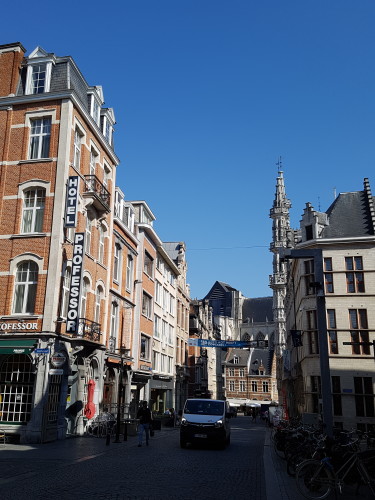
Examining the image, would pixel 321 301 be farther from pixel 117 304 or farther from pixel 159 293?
pixel 159 293

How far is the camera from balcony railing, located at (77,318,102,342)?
A: 2242 cm

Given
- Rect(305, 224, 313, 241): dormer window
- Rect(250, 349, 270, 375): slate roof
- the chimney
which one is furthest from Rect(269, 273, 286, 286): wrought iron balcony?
the chimney

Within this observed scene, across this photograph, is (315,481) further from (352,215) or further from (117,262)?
(352,215)

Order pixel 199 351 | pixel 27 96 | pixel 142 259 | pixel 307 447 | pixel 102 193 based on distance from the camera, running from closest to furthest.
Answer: pixel 307 447
pixel 27 96
pixel 102 193
pixel 142 259
pixel 199 351

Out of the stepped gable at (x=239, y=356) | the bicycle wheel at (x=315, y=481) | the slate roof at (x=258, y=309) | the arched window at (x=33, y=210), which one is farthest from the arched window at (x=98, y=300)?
the slate roof at (x=258, y=309)

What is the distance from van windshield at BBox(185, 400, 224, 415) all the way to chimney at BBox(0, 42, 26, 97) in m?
16.7

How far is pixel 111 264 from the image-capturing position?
2948 cm

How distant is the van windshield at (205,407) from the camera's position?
19.7m

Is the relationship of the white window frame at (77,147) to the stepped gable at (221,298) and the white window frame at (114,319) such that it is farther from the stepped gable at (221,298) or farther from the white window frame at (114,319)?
the stepped gable at (221,298)

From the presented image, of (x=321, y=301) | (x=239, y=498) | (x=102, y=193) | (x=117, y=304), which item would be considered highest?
(x=102, y=193)

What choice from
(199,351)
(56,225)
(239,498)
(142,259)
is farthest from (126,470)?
(199,351)

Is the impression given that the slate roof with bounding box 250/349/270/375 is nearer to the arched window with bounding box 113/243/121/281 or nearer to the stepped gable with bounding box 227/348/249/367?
the stepped gable with bounding box 227/348/249/367

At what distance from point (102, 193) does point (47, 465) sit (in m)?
15.9

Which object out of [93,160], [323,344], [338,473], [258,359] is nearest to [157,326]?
[93,160]
